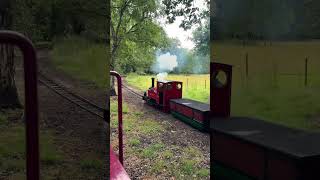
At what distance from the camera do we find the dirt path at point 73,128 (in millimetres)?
1403

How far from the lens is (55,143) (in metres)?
1.44

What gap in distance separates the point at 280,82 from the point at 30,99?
3.53ft

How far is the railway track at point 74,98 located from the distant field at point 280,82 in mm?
654

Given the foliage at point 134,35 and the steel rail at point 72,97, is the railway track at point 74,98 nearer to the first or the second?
the steel rail at point 72,97

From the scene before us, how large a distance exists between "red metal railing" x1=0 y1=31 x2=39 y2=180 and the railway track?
0.36 meters

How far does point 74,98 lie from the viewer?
1553mm

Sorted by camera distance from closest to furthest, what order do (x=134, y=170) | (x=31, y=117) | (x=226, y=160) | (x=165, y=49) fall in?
(x=31, y=117) < (x=226, y=160) < (x=134, y=170) < (x=165, y=49)

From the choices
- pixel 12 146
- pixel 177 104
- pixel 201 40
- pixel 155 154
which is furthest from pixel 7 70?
pixel 177 104

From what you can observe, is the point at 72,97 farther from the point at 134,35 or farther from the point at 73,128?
the point at 134,35

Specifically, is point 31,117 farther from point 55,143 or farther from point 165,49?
point 165,49

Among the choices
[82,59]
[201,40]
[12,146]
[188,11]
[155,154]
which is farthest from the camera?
[155,154]

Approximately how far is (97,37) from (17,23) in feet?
1.27

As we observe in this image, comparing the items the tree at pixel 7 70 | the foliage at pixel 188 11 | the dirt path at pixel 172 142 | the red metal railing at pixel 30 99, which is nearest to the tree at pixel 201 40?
the foliage at pixel 188 11

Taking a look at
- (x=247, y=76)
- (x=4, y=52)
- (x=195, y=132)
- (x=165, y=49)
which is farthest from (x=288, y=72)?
(x=165, y=49)
